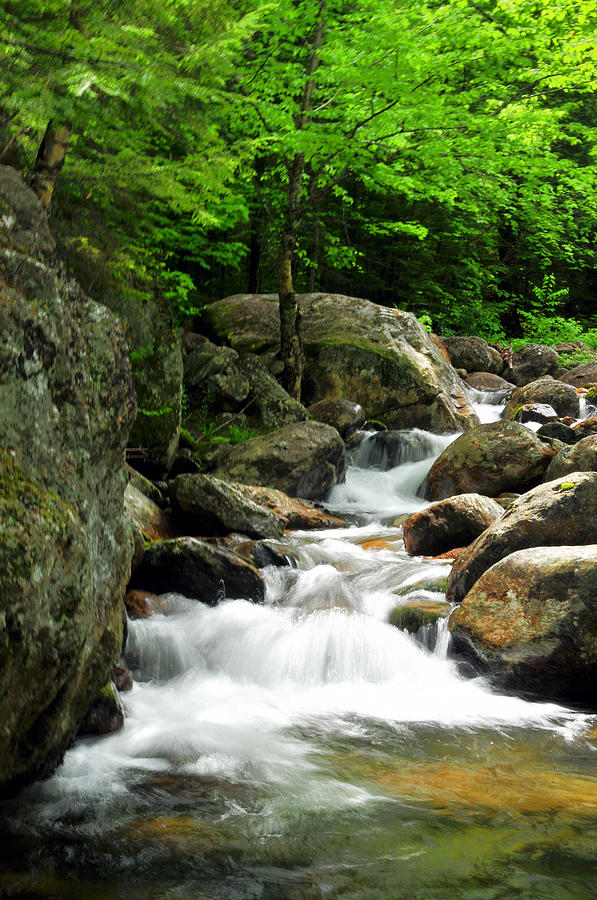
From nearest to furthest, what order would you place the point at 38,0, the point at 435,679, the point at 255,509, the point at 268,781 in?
the point at 268,781, the point at 38,0, the point at 435,679, the point at 255,509

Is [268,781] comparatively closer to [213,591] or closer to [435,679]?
[435,679]

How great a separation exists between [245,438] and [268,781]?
8.88 metres

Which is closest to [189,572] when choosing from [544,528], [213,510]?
[213,510]

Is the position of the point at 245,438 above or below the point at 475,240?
below

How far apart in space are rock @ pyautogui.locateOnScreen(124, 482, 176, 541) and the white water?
1248mm

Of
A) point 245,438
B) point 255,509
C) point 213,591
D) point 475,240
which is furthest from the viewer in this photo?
point 475,240

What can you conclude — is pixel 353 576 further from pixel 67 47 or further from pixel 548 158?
pixel 548 158

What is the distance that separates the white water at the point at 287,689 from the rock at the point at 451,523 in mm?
496

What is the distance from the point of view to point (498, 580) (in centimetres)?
521

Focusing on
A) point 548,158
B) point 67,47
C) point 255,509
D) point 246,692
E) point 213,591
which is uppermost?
point 548,158

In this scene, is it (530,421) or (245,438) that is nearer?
(245,438)

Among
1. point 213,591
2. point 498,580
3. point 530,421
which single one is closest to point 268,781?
point 498,580

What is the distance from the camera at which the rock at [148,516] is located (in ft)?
23.7

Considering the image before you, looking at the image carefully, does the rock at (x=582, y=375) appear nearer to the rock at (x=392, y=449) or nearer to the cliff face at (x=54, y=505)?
the rock at (x=392, y=449)
